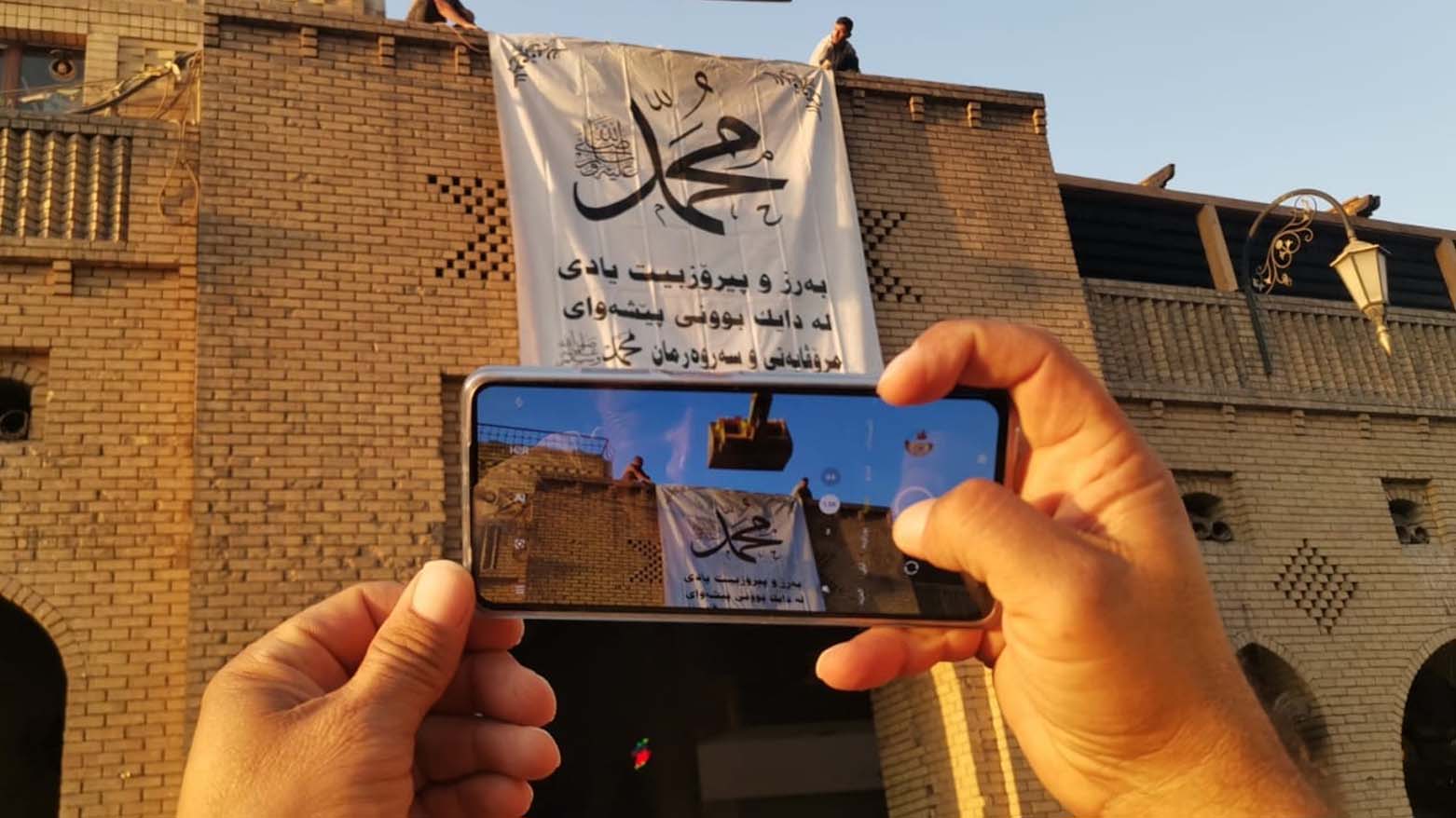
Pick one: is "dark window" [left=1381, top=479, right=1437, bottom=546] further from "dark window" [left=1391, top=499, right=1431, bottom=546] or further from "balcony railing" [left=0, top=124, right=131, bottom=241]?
"balcony railing" [left=0, top=124, right=131, bottom=241]

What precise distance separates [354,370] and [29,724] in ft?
13.0

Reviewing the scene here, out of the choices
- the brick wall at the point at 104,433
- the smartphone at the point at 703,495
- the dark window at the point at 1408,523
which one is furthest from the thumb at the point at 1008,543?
the dark window at the point at 1408,523

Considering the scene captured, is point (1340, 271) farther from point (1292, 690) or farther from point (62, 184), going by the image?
point (62, 184)

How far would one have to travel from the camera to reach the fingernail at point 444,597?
1.96 metres

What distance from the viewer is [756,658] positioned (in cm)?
941

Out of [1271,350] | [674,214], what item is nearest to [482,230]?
[674,214]

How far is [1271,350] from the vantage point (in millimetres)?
10914

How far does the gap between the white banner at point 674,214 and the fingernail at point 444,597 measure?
5.41 m

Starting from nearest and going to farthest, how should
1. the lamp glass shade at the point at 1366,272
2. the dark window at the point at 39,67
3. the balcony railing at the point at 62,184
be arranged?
the balcony railing at the point at 62,184
the lamp glass shade at the point at 1366,272
the dark window at the point at 39,67

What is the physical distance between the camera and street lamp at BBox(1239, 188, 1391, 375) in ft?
29.0

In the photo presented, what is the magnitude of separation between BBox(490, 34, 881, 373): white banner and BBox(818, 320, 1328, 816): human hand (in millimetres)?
5671

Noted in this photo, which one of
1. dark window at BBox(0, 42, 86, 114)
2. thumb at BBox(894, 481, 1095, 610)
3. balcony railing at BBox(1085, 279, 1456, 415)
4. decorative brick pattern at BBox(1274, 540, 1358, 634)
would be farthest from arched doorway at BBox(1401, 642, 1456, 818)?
dark window at BBox(0, 42, 86, 114)

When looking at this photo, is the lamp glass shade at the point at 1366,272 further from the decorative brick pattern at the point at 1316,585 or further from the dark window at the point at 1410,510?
the dark window at the point at 1410,510

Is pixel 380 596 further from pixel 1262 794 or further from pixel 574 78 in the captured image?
pixel 574 78
